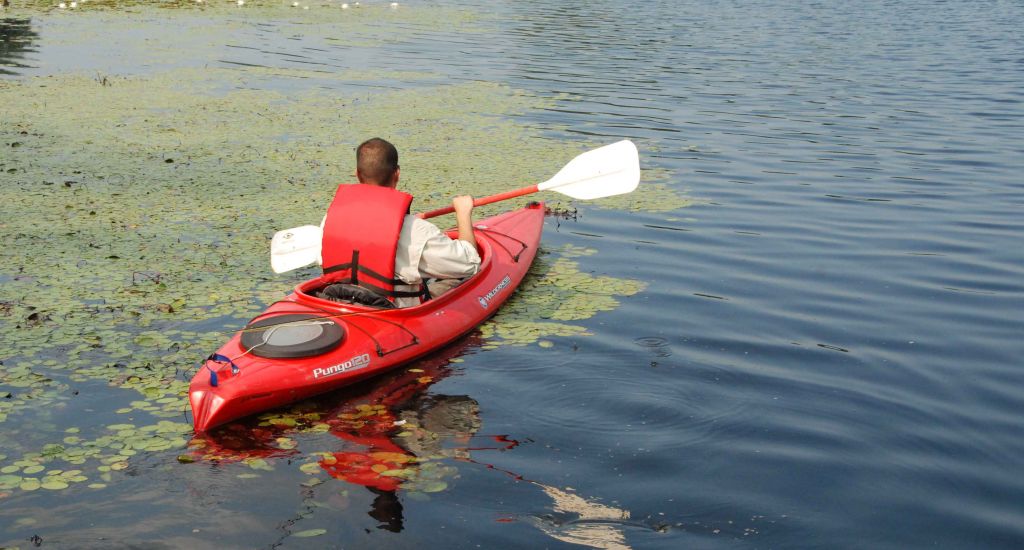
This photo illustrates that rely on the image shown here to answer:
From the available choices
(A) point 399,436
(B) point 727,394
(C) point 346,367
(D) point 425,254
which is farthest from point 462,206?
(B) point 727,394

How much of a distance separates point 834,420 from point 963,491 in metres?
0.77

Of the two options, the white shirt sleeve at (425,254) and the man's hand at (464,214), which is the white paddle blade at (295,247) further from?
the man's hand at (464,214)

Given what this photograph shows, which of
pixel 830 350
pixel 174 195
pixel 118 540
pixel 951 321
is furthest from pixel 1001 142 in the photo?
pixel 118 540

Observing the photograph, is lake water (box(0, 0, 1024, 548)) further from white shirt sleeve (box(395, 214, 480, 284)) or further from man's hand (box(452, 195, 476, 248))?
man's hand (box(452, 195, 476, 248))

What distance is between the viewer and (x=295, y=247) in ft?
19.5

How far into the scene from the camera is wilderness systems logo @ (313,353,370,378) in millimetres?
4949

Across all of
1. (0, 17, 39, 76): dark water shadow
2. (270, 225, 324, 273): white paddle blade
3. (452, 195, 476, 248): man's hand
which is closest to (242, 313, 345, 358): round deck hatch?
(270, 225, 324, 273): white paddle blade

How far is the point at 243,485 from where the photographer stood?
4117 millimetres

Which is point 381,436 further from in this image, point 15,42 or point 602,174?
point 15,42

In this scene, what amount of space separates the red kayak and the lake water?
0.15 meters

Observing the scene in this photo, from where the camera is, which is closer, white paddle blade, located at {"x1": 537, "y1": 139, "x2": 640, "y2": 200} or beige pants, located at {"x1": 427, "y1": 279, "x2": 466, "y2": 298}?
beige pants, located at {"x1": 427, "y1": 279, "x2": 466, "y2": 298}

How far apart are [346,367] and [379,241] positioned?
0.67 meters

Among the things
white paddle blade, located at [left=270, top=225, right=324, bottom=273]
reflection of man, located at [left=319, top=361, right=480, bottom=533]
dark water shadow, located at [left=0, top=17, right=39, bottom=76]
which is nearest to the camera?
reflection of man, located at [left=319, top=361, right=480, bottom=533]

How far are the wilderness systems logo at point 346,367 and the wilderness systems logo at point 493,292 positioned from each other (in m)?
1.11
